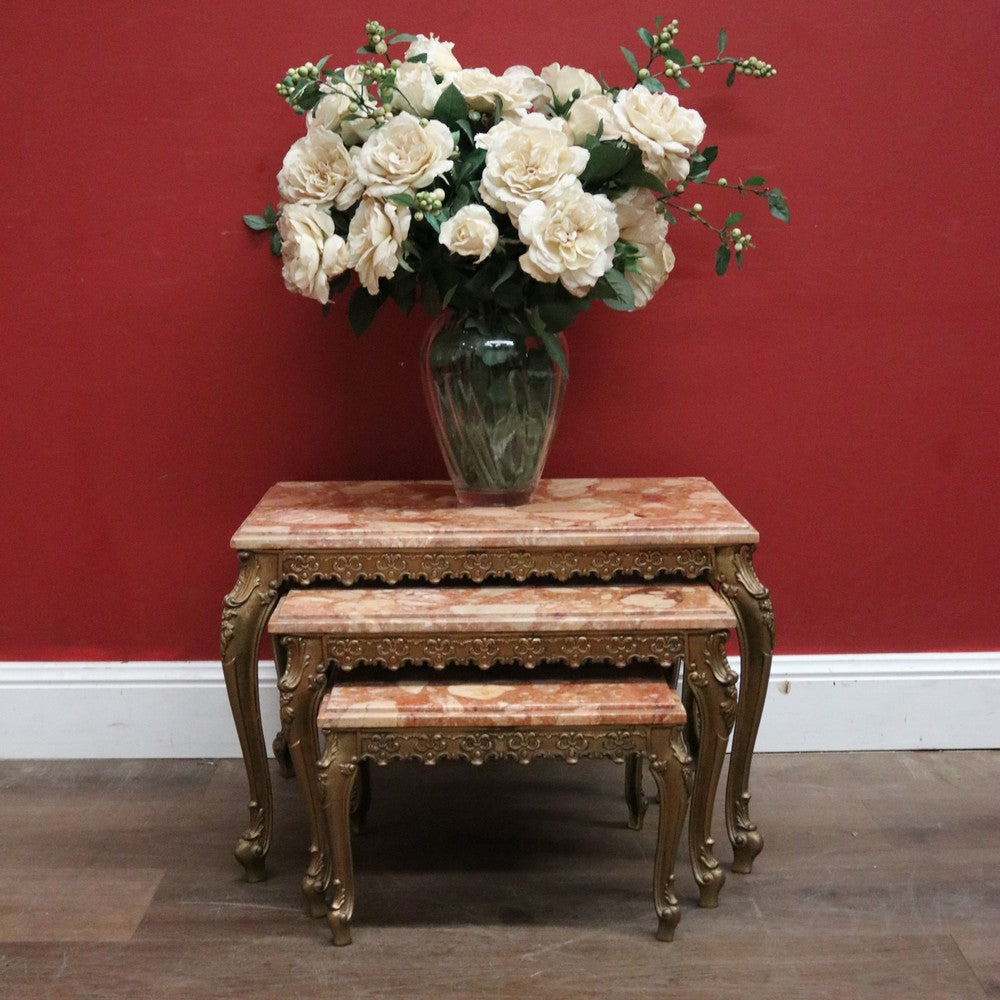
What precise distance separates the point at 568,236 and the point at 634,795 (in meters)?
1.05

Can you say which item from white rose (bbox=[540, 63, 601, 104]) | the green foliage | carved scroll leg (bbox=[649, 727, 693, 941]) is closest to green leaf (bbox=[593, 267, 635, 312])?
the green foliage

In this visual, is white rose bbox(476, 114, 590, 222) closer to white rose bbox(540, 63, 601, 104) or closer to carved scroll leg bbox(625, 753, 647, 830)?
white rose bbox(540, 63, 601, 104)

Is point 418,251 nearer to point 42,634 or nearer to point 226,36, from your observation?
point 226,36

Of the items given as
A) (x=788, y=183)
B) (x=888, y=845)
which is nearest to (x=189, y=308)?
(x=788, y=183)

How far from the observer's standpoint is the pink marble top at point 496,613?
178 cm

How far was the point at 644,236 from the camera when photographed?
191 centimetres

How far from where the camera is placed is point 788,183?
2273 millimetres

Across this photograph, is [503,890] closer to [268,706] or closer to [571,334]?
[268,706]

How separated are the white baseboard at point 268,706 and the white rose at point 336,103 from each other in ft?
3.76

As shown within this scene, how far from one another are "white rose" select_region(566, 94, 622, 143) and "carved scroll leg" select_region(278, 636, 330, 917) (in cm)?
89

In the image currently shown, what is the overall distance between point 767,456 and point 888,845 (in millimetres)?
784

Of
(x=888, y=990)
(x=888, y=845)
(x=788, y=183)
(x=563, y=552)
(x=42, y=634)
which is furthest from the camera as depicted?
(x=42, y=634)

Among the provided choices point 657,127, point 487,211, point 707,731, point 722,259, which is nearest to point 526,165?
point 487,211

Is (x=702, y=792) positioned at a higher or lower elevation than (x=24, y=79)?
lower
